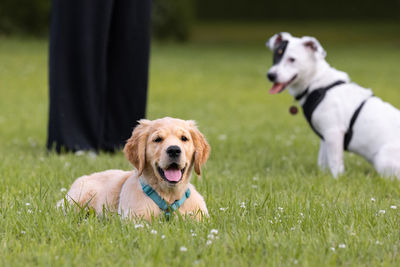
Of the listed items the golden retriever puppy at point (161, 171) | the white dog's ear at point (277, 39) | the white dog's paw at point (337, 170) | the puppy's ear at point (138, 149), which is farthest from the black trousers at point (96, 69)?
the puppy's ear at point (138, 149)

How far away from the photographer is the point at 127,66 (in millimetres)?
6457

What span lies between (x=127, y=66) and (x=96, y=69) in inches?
13.5

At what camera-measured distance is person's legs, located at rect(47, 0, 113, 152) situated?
619 cm

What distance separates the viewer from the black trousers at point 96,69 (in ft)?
20.4

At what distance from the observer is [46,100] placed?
12.6 metres

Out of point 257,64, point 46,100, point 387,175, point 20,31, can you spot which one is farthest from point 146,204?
point 20,31

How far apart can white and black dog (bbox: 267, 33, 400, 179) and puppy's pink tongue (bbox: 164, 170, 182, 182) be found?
7.74 feet

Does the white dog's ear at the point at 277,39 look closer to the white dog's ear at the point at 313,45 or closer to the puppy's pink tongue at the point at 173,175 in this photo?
the white dog's ear at the point at 313,45

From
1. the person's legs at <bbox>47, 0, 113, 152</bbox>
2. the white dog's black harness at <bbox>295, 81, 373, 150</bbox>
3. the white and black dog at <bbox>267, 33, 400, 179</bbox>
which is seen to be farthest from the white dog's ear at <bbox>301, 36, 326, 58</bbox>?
the person's legs at <bbox>47, 0, 113, 152</bbox>

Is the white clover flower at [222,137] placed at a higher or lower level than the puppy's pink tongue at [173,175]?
lower

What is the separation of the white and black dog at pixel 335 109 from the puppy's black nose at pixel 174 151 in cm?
243

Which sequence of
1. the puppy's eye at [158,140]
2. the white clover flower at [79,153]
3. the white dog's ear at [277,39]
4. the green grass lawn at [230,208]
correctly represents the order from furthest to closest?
the white clover flower at [79,153] < the white dog's ear at [277,39] < the puppy's eye at [158,140] < the green grass lawn at [230,208]

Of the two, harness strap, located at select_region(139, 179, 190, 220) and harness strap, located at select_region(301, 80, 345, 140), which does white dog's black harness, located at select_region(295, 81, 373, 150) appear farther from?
harness strap, located at select_region(139, 179, 190, 220)

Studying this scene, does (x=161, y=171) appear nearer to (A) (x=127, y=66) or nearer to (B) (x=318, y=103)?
(B) (x=318, y=103)
